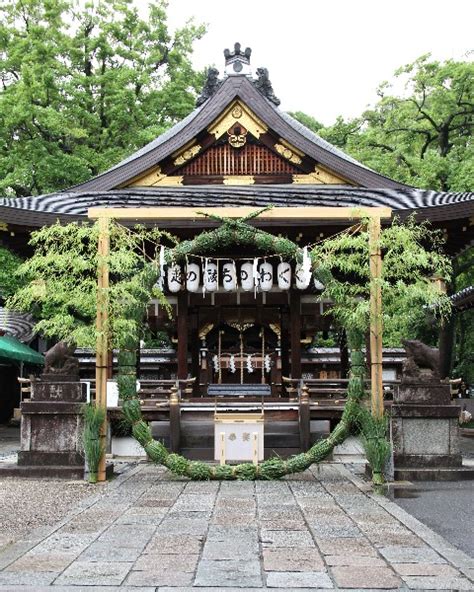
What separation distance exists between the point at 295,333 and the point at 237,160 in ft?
13.6

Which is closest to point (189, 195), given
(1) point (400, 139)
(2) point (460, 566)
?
(2) point (460, 566)

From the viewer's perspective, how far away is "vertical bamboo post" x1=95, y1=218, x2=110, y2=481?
32.3 feet

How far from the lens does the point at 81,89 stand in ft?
84.9

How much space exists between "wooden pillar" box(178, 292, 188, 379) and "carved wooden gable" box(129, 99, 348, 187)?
2684mm

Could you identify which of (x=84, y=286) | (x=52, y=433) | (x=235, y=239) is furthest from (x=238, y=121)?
(x=52, y=433)

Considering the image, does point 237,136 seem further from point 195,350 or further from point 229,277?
point 195,350

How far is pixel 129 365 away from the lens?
1000 cm

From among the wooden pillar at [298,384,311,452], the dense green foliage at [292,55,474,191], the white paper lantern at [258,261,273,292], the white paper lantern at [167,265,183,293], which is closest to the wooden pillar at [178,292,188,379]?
the white paper lantern at [167,265,183,293]

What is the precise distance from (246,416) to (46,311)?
9.82 m

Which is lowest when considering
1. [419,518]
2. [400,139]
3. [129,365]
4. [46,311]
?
[419,518]

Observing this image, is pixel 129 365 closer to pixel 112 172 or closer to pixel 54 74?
pixel 112 172

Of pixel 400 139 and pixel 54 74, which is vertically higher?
pixel 54 74

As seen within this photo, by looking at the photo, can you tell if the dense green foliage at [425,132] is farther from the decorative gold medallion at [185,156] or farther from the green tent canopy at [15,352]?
the green tent canopy at [15,352]

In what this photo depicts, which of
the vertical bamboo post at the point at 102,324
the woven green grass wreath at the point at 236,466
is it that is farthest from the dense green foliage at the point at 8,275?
the woven green grass wreath at the point at 236,466
